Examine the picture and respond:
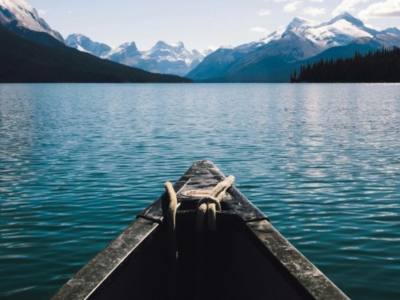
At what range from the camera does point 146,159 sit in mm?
23359

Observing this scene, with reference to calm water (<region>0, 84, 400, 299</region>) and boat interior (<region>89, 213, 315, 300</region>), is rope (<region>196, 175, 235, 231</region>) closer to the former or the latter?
boat interior (<region>89, 213, 315, 300</region>)

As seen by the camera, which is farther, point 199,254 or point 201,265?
point 201,265

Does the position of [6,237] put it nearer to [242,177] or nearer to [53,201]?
[53,201]

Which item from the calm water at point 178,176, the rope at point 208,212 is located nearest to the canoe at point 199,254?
the rope at point 208,212

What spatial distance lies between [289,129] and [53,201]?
2618 centimetres

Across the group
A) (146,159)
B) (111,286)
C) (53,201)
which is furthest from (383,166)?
(111,286)

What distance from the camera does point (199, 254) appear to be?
6.31m

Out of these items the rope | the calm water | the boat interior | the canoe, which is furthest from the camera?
the calm water

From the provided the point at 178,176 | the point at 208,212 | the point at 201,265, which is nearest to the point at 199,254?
the point at 201,265

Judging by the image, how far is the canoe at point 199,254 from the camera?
17.9 ft

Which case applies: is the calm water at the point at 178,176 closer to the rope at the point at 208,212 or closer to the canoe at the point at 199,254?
the canoe at the point at 199,254

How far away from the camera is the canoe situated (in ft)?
17.9

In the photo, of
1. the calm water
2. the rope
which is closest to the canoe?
the rope

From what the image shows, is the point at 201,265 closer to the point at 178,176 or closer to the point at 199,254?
the point at 199,254
